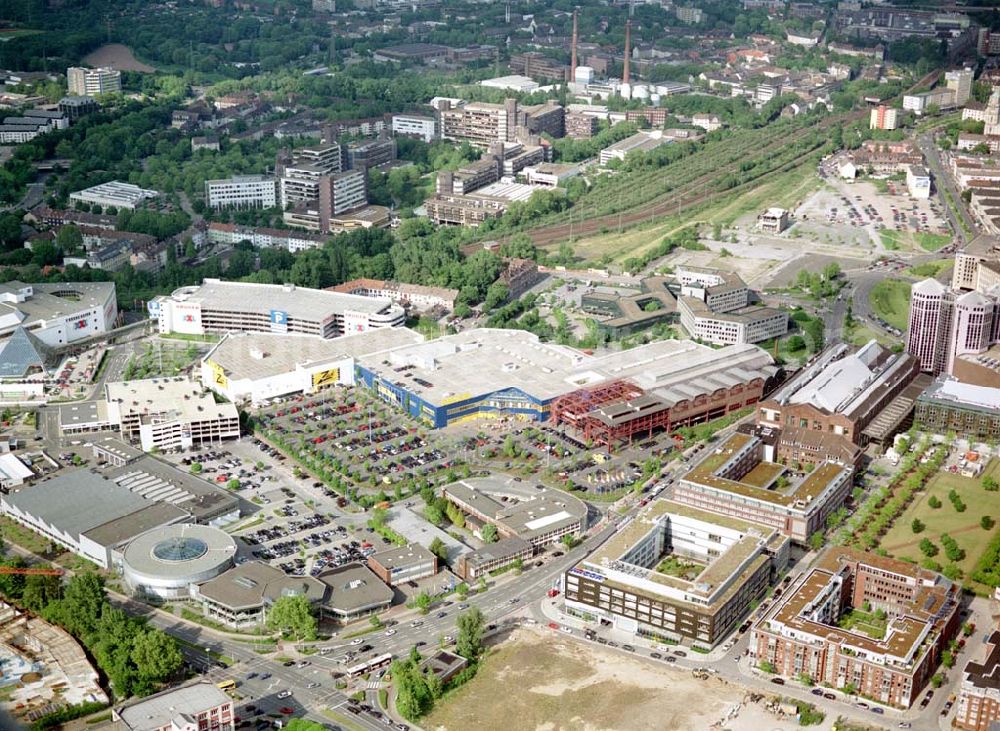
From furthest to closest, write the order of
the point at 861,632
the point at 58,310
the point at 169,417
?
the point at 58,310
the point at 169,417
the point at 861,632

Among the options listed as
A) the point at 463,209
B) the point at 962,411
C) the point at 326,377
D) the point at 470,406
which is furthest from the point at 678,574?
the point at 463,209

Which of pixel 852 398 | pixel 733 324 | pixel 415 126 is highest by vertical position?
pixel 415 126

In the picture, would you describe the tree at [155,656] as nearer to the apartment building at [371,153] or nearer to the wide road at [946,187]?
the wide road at [946,187]

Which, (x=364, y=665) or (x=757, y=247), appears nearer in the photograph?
(x=364, y=665)

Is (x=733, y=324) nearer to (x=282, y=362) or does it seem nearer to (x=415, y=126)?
(x=282, y=362)

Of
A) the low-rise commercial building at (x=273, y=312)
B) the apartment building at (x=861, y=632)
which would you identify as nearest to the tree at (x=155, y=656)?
the apartment building at (x=861, y=632)

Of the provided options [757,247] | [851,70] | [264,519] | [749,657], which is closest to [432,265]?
[757,247]

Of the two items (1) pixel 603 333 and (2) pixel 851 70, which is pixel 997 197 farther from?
(2) pixel 851 70
